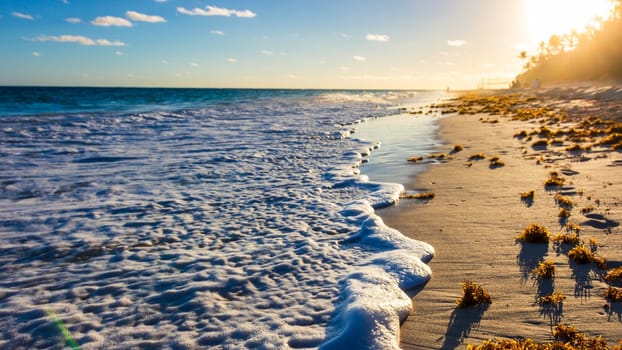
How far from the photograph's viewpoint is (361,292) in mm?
Result: 3926

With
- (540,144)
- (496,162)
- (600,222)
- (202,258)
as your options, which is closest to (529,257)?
(600,222)

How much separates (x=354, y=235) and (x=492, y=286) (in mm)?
2206

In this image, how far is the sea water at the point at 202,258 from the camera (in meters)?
3.50

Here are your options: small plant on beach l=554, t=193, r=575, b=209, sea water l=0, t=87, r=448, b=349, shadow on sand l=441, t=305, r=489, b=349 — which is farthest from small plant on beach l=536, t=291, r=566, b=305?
small plant on beach l=554, t=193, r=575, b=209

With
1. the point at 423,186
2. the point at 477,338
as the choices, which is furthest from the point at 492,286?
the point at 423,186

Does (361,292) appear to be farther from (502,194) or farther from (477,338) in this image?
(502,194)

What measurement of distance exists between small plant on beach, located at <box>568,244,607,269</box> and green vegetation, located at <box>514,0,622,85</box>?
58712 mm

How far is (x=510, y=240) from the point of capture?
473 centimetres

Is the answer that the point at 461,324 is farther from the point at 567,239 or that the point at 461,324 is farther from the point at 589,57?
the point at 589,57

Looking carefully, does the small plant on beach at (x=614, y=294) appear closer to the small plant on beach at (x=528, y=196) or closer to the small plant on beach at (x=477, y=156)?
the small plant on beach at (x=528, y=196)

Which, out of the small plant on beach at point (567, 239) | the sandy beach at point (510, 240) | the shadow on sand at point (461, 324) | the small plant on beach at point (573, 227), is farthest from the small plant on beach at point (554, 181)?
the shadow on sand at point (461, 324)

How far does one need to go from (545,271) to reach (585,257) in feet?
1.89

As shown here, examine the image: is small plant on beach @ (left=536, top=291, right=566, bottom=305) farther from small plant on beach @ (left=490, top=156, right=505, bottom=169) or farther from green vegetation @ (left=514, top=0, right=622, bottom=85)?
green vegetation @ (left=514, top=0, right=622, bottom=85)

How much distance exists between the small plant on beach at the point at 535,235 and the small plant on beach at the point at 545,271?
28.2 inches
